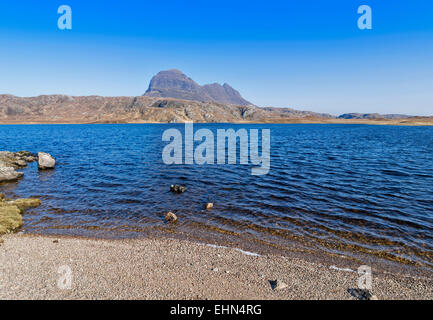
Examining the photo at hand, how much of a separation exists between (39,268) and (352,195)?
2418 centimetres

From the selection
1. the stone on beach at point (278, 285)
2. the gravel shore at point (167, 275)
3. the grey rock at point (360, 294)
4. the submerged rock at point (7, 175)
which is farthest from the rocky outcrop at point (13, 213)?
the grey rock at point (360, 294)

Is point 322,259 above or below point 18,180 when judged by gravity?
below

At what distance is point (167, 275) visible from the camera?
9.70 meters

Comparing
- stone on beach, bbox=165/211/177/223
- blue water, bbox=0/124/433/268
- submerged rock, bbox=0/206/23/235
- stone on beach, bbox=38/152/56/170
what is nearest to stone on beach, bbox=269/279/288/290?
blue water, bbox=0/124/433/268

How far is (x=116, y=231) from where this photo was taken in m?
15.0

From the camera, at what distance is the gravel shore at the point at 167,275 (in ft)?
28.2

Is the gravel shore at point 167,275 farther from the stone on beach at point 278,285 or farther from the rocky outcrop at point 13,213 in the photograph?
the rocky outcrop at point 13,213

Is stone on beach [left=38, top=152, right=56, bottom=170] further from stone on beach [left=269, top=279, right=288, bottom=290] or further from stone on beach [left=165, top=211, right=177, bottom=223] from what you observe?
stone on beach [left=269, top=279, right=288, bottom=290]

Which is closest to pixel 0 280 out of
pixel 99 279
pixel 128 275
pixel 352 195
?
pixel 99 279

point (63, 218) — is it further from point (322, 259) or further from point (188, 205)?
point (322, 259)

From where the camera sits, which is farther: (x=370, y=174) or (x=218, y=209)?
(x=370, y=174)

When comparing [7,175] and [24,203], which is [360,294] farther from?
[7,175]

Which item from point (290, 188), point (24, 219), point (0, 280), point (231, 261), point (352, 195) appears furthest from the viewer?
point (290, 188)

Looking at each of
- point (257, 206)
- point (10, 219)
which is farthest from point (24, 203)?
point (257, 206)
